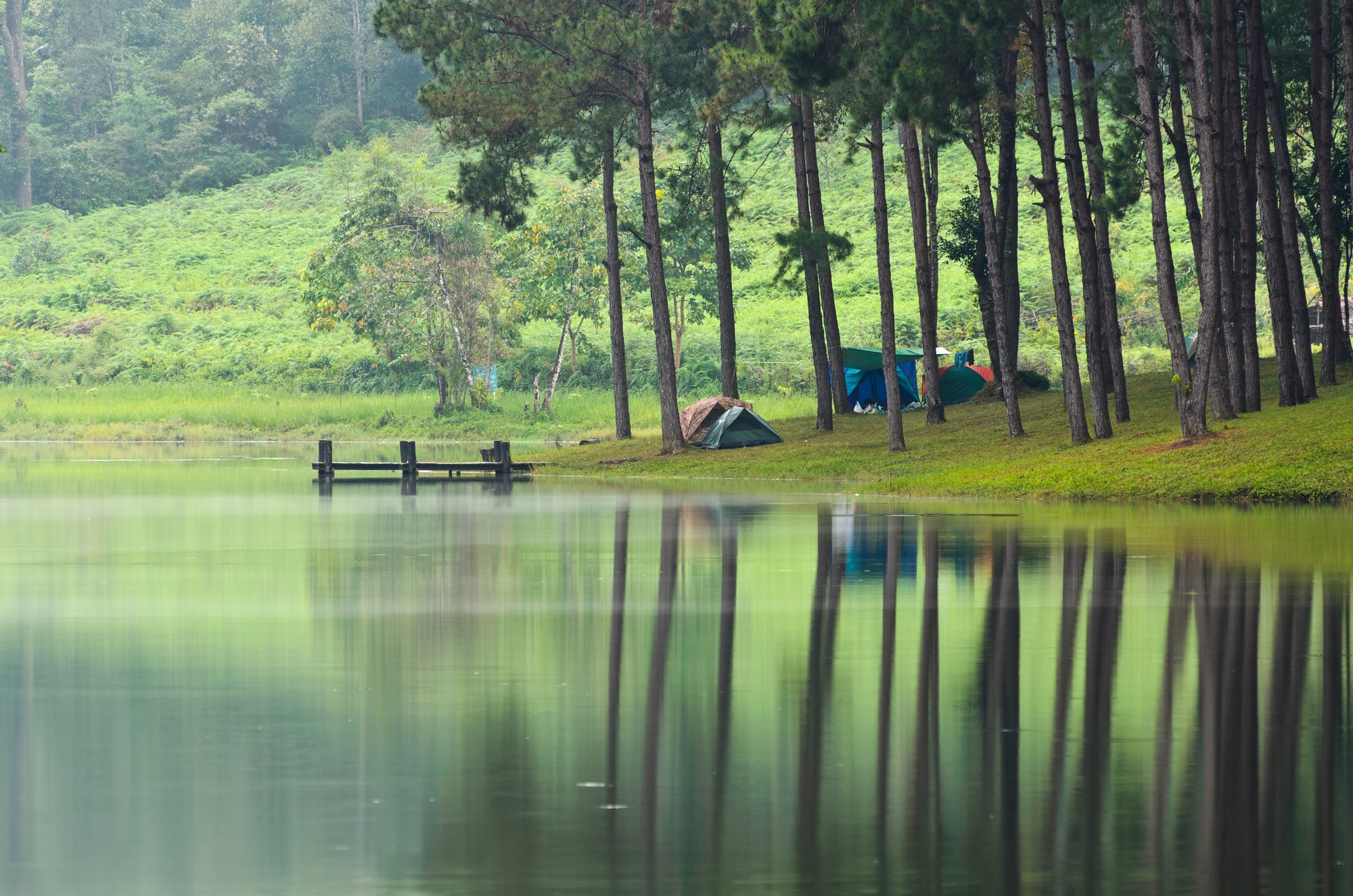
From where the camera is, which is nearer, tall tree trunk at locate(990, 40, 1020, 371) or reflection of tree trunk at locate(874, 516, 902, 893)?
reflection of tree trunk at locate(874, 516, 902, 893)

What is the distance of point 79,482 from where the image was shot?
37.7 m

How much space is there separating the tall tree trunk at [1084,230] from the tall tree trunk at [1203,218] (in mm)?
2990

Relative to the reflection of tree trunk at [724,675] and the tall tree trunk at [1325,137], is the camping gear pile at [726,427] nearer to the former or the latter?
the tall tree trunk at [1325,137]

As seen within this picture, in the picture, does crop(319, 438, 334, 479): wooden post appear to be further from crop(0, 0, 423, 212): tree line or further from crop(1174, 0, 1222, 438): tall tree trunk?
crop(0, 0, 423, 212): tree line

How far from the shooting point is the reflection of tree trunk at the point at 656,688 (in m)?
7.17

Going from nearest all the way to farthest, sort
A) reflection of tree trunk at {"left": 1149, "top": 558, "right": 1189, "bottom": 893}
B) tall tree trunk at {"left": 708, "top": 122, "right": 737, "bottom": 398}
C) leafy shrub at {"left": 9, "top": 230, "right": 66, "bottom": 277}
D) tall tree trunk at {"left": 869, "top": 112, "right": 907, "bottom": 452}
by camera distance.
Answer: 1. reflection of tree trunk at {"left": 1149, "top": 558, "right": 1189, "bottom": 893}
2. tall tree trunk at {"left": 869, "top": 112, "right": 907, "bottom": 452}
3. tall tree trunk at {"left": 708, "top": 122, "right": 737, "bottom": 398}
4. leafy shrub at {"left": 9, "top": 230, "right": 66, "bottom": 277}

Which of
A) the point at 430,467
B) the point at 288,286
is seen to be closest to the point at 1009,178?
the point at 430,467

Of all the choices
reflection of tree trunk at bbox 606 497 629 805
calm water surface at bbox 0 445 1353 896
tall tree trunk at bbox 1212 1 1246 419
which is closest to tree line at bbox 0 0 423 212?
tall tree trunk at bbox 1212 1 1246 419

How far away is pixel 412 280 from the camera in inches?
2805

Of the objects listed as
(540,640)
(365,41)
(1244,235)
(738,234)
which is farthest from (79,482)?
(365,41)

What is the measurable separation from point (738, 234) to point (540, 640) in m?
87.3

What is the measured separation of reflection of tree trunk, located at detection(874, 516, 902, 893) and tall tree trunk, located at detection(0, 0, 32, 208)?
116 metres

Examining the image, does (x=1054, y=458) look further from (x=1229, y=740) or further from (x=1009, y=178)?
(x=1229, y=740)

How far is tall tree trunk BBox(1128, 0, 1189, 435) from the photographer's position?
30938mm
